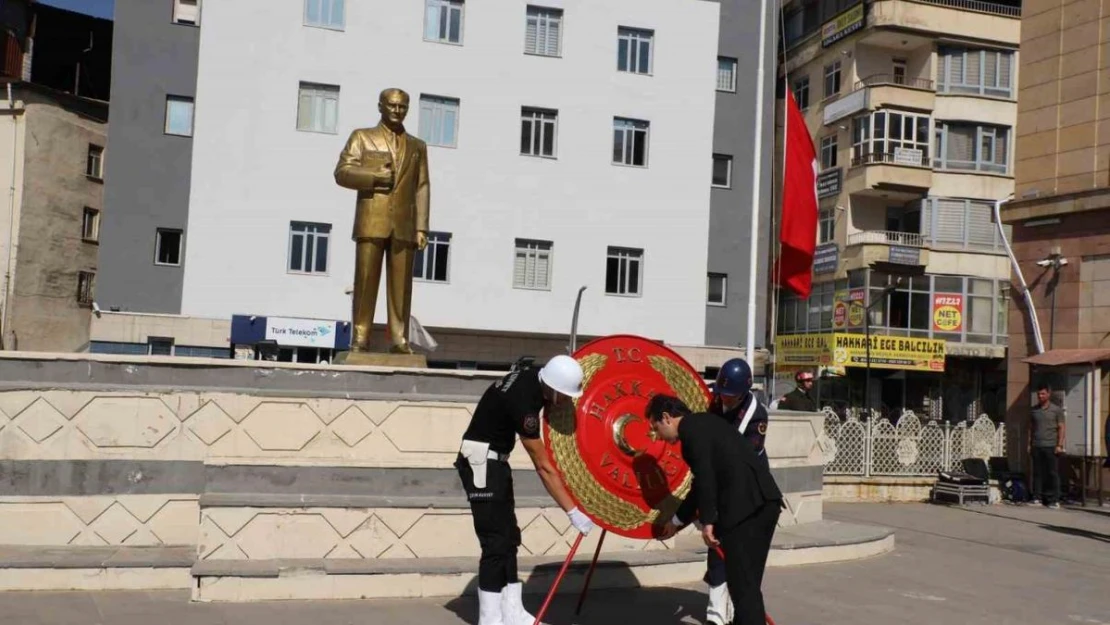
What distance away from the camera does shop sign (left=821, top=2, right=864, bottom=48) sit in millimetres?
45938

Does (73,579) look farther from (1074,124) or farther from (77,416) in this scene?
(1074,124)

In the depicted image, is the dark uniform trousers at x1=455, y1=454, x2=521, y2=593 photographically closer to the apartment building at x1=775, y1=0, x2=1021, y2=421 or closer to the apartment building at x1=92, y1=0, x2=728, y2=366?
the apartment building at x1=92, y1=0, x2=728, y2=366

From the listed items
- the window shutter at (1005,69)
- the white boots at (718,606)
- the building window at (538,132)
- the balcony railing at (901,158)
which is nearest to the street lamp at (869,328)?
the balcony railing at (901,158)

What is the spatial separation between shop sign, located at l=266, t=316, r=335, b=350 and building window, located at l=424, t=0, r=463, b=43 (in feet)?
29.5

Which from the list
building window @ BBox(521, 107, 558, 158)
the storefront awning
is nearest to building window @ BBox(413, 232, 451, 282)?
building window @ BBox(521, 107, 558, 158)

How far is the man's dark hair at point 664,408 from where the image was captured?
274 inches

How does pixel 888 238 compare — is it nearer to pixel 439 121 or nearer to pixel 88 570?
pixel 439 121

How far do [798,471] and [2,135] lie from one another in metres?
35.8

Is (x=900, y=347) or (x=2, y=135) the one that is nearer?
(x=2, y=135)

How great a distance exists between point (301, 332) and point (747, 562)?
993 inches

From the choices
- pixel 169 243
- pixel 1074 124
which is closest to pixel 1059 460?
pixel 1074 124

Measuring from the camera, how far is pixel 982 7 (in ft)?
151

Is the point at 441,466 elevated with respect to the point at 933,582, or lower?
elevated

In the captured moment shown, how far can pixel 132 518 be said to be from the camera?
952 cm
